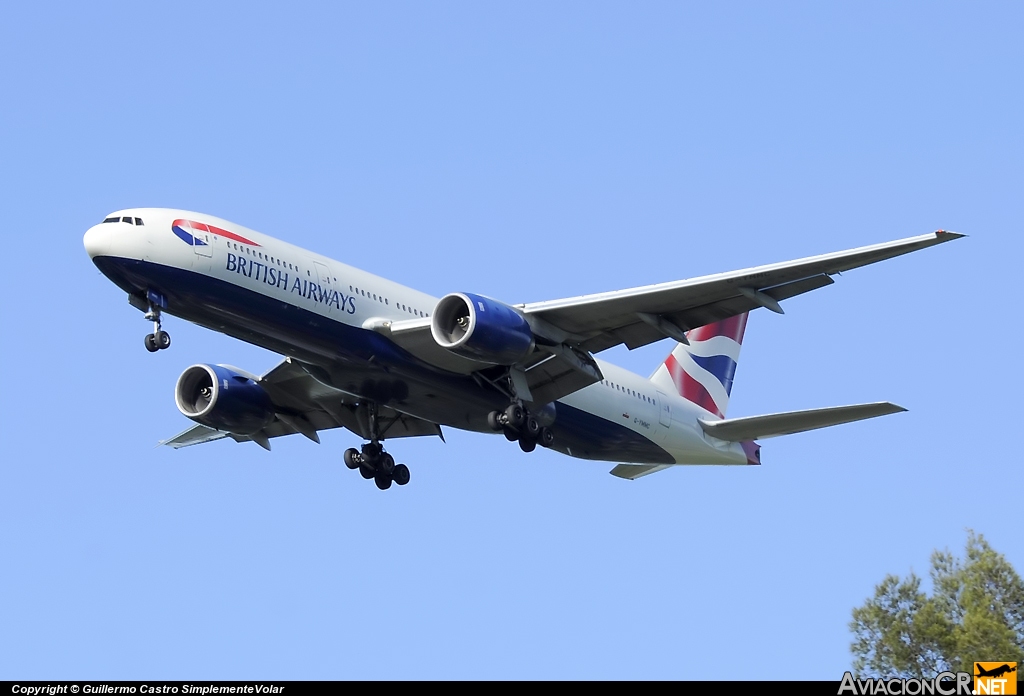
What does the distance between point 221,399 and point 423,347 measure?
6425 millimetres

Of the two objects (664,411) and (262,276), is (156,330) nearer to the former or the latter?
(262,276)

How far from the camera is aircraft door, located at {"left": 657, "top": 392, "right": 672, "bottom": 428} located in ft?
131

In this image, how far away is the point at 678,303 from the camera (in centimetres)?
3356

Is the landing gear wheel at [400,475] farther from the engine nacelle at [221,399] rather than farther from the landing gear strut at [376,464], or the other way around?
the engine nacelle at [221,399]

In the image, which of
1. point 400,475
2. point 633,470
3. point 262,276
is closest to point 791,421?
point 633,470

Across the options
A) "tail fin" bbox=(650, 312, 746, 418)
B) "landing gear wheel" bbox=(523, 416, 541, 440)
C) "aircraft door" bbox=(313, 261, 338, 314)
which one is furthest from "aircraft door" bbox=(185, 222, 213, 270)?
"tail fin" bbox=(650, 312, 746, 418)

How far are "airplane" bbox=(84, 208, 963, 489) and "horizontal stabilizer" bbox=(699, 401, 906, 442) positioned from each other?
0.05 m

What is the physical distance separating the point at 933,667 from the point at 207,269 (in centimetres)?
1871

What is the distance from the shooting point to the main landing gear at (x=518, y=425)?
35469 mm

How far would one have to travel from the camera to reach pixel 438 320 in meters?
33.5

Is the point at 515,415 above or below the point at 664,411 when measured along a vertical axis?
below


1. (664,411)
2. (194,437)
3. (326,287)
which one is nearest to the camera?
(326,287)

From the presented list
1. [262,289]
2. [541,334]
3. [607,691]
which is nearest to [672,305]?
[541,334]

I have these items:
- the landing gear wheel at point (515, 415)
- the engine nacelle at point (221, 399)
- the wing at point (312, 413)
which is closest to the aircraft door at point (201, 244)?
the wing at point (312, 413)
